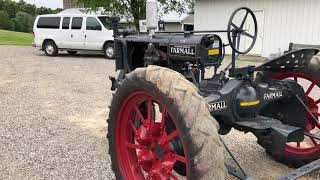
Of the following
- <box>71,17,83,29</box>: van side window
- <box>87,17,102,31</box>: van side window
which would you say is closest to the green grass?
<box>71,17,83,29</box>: van side window

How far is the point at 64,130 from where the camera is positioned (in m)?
7.14

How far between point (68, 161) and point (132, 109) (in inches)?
76.0

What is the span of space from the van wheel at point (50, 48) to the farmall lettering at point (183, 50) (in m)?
18.5

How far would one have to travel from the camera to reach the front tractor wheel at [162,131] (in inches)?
124

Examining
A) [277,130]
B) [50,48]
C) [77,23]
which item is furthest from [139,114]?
[50,48]

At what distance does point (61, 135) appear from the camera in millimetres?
6840

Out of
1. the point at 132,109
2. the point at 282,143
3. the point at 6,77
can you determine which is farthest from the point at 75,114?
the point at 6,77

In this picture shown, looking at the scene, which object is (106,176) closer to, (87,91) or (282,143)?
(282,143)

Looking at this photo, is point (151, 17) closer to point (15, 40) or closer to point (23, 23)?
point (15, 40)

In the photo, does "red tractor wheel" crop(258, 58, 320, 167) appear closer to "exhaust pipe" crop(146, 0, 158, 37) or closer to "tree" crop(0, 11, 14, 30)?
"exhaust pipe" crop(146, 0, 158, 37)

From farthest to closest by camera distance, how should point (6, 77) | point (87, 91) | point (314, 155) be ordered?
point (6, 77) < point (87, 91) < point (314, 155)

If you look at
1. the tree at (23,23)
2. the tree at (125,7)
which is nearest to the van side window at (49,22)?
the tree at (125,7)

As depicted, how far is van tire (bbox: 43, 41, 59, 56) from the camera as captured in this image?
22.4 meters

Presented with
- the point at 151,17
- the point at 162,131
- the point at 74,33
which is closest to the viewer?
the point at 162,131
